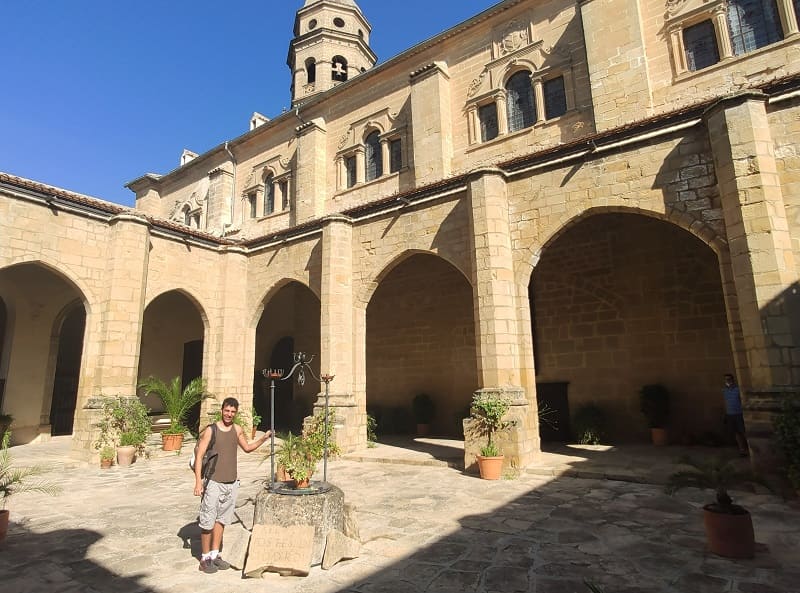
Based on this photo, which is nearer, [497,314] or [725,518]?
[725,518]

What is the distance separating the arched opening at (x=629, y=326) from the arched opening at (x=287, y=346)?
25.5 ft

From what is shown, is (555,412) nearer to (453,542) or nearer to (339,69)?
(453,542)

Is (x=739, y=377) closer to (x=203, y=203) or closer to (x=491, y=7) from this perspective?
(x=491, y=7)

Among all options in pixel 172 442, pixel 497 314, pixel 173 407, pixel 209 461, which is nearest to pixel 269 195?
pixel 173 407

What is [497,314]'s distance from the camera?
27.3 feet

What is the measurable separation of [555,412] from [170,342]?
13035mm

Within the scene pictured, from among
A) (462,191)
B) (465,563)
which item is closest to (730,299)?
(462,191)

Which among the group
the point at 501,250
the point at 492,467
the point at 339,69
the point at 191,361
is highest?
the point at 339,69

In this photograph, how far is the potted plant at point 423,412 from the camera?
1304cm

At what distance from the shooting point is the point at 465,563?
396cm

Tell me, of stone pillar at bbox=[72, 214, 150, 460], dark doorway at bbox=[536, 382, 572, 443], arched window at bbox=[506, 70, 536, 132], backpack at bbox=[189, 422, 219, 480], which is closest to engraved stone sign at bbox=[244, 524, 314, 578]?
backpack at bbox=[189, 422, 219, 480]

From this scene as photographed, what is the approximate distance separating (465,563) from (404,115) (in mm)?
14702

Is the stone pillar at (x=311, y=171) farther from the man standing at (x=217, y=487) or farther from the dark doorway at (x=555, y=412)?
the man standing at (x=217, y=487)

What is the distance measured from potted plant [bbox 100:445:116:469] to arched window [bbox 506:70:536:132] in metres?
13.1
